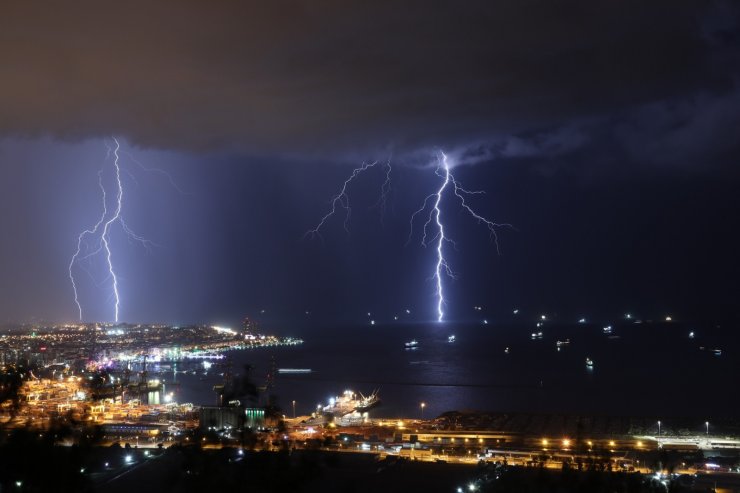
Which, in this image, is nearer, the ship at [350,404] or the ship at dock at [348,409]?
the ship at dock at [348,409]

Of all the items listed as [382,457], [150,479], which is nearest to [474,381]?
[382,457]

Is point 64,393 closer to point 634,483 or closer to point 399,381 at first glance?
point 399,381

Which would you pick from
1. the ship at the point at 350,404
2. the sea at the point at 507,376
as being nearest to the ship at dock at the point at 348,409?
the ship at the point at 350,404

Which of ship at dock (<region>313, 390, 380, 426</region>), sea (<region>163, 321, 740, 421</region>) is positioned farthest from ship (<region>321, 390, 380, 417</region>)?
sea (<region>163, 321, 740, 421</region>)

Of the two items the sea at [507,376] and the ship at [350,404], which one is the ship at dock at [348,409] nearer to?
the ship at [350,404]

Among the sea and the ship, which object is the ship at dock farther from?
the sea

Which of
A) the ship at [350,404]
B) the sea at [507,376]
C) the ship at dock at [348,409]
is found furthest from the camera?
the sea at [507,376]
